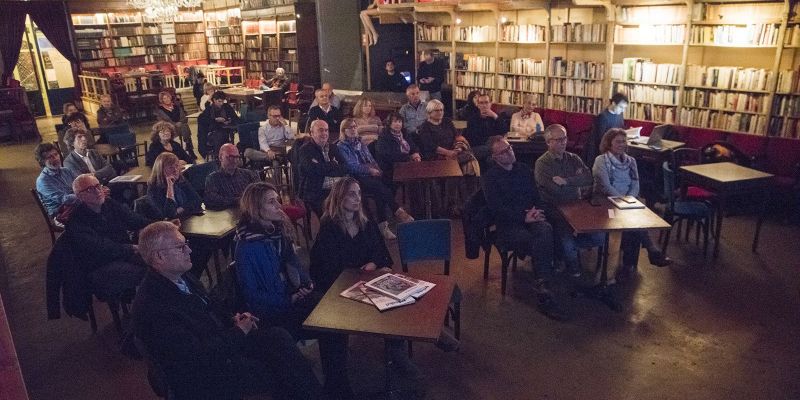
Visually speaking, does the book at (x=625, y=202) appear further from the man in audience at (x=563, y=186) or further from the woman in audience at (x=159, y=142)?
the woman in audience at (x=159, y=142)

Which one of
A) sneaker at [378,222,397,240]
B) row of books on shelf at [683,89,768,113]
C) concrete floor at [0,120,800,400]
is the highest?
row of books on shelf at [683,89,768,113]

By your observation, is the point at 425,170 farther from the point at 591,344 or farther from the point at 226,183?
the point at 591,344

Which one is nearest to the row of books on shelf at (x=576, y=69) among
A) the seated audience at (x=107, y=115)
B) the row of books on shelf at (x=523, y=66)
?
the row of books on shelf at (x=523, y=66)

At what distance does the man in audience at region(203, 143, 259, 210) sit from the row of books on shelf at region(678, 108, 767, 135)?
21.0 ft

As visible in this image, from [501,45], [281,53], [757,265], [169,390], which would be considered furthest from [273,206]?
[281,53]

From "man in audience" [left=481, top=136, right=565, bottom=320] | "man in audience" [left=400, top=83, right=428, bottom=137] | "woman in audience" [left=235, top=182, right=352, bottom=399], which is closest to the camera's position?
"woman in audience" [left=235, top=182, right=352, bottom=399]

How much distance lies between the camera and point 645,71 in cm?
834

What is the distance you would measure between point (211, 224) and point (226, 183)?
2.20 feet

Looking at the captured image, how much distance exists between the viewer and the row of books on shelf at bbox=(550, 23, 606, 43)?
28.9 feet

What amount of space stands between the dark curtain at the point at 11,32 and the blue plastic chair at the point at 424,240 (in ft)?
51.0

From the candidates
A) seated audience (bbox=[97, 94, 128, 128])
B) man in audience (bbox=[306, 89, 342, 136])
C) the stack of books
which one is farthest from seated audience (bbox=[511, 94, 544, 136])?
seated audience (bbox=[97, 94, 128, 128])

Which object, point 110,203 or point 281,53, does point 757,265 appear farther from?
point 281,53

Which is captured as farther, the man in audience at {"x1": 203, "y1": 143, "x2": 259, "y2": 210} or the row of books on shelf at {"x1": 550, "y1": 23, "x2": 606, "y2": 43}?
the row of books on shelf at {"x1": 550, "y1": 23, "x2": 606, "y2": 43}

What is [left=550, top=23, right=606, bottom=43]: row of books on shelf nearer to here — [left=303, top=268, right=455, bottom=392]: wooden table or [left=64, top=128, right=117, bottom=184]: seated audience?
[left=303, top=268, right=455, bottom=392]: wooden table
